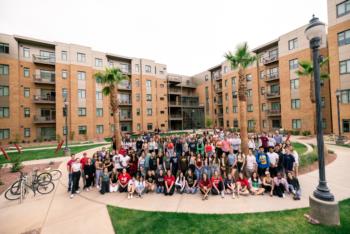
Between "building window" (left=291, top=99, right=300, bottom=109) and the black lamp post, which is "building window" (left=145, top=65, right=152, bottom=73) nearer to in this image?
"building window" (left=291, top=99, right=300, bottom=109)

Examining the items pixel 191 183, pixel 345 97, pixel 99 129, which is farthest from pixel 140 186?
pixel 99 129

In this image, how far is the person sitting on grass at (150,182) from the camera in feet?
26.5

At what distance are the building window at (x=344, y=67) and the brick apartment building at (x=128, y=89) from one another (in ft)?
0.34

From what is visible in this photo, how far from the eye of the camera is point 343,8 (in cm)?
2234

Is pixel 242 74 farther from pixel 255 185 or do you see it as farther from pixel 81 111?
pixel 81 111

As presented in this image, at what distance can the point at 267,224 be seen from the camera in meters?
5.14

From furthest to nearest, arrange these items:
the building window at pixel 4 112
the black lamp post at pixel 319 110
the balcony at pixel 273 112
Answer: the balcony at pixel 273 112 → the building window at pixel 4 112 → the black lamp post at pixel 319 110

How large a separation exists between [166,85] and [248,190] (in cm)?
4085

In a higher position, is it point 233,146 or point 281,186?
point 233,146

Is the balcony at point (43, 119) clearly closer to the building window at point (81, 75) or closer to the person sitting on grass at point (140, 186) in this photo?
the building window at point (81, 75)

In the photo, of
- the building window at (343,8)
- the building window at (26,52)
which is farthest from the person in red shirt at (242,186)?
the building window at (26,52)

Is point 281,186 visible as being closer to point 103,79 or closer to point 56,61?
point 103,79

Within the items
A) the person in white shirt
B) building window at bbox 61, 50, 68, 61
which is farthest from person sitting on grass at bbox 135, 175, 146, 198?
building window at bbox 61, 50, 68, 61

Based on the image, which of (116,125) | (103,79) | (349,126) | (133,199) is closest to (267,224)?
(133,199)
